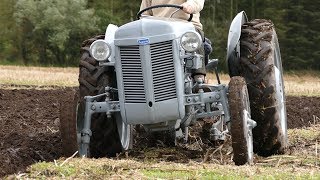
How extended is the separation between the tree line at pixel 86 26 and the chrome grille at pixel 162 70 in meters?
48.1

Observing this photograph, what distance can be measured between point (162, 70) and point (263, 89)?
121 cm

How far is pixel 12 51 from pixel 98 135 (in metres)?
60.9

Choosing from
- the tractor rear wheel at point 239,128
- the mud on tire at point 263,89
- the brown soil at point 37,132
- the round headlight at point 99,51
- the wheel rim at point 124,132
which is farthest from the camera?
the wheel rim at point 124,132

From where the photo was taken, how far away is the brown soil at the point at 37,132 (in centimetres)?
706

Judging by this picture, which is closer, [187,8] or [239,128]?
[239,128]

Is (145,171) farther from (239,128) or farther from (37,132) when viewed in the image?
(37,132)

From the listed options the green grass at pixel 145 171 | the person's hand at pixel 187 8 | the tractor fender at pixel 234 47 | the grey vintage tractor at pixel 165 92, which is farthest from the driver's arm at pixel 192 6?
the green grass at pixel 145 171

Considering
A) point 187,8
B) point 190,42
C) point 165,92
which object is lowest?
point 165,92

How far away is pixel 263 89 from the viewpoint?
24.2 feet

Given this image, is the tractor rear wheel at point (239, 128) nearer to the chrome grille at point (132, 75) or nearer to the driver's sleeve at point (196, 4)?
the chrome grille at point (132, 75)

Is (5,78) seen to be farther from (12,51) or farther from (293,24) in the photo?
(12,51)

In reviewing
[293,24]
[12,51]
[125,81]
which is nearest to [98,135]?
[125,81]

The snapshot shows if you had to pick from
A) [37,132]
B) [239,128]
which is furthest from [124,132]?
[37,132]

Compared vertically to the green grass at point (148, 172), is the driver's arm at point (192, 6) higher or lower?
higher
